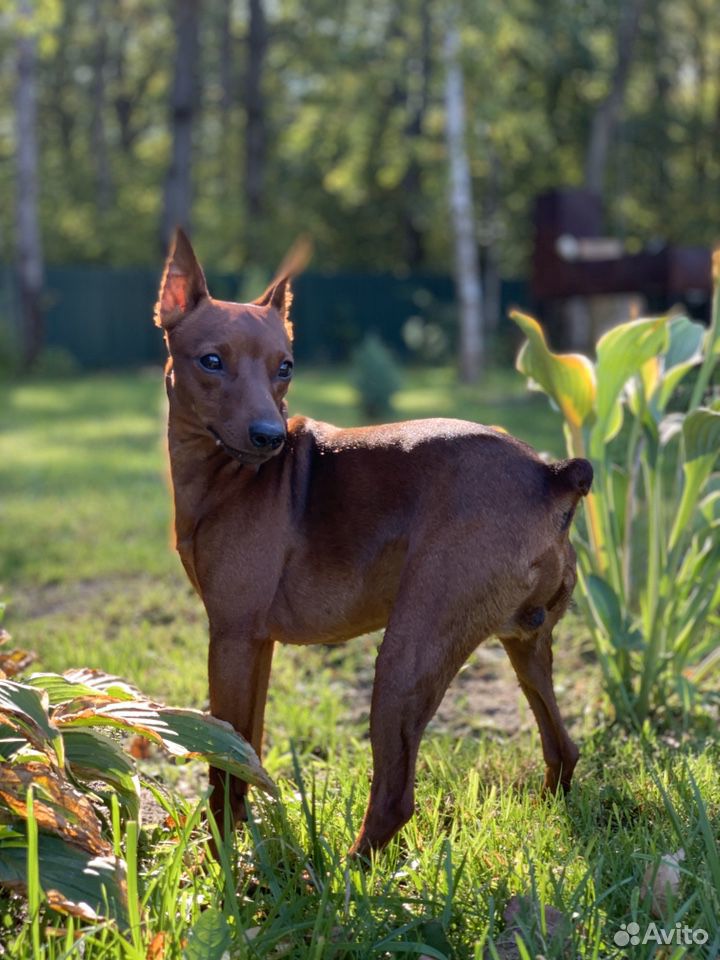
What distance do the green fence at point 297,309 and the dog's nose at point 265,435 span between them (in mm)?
21478

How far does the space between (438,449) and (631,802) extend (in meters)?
1.01

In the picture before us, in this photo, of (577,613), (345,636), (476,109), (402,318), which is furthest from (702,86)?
(345,636)

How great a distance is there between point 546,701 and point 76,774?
45.2 inches

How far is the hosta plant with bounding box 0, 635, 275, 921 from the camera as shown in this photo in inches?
80.4

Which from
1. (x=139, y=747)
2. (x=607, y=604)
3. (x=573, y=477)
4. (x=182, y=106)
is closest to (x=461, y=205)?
(x=182, y=106)

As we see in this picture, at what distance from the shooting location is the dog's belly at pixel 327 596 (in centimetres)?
255

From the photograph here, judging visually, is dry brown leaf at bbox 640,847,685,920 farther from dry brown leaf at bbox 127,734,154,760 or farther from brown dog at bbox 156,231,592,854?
dry brown leaf at bbox 127,734,154,760

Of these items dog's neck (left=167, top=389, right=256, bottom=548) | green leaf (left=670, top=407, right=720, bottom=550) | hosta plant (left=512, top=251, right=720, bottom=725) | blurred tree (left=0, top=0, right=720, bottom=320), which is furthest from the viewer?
blurred tree (left=0, top=0, right=720, bottom=320)

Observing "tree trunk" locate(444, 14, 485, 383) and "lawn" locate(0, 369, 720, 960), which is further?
"tree trunk" locate(444, 14, 485, 383)

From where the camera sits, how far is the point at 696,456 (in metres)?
3.35

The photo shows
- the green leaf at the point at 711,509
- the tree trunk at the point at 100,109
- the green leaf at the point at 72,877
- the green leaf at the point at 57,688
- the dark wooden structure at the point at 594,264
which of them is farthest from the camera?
the tree trunk at the point at 100,109

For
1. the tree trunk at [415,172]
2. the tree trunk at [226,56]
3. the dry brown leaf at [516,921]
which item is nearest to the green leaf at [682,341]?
the dry brown leaf at [516,921]

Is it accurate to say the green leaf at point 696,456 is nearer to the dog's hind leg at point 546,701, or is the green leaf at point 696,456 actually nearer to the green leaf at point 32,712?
the dog's hind leg at point 546,701

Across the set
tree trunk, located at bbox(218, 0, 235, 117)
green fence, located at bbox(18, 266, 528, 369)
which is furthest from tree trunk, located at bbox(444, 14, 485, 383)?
tree trunk, located at bbox(218, 0, 235, 117)
